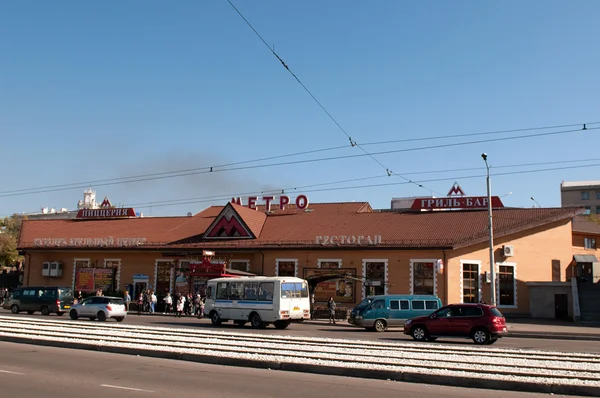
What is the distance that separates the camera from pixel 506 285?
136 ft

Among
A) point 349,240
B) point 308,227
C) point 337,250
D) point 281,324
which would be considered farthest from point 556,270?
point 281,324

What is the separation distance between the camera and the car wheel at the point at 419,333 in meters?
25.2

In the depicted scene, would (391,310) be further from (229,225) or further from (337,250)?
(229,225)

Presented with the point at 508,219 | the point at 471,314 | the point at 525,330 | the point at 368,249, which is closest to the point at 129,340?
the point at 471,314

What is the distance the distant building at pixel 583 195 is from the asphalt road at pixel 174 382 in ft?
352

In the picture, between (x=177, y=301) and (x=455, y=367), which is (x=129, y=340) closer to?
(x=455, y=367)

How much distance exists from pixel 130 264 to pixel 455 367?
4122cm

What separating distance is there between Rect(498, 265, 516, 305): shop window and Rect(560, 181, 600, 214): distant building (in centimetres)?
7574

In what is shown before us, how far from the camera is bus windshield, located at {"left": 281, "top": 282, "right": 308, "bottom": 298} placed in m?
31.3

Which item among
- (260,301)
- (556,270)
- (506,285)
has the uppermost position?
(556,270)

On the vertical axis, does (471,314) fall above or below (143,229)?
below

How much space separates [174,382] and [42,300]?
3191 centimetres

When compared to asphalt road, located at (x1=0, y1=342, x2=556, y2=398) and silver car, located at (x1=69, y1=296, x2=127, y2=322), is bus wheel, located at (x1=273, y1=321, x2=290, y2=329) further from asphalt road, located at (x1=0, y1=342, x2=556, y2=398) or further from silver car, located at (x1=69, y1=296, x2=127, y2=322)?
asphalt road, located at (x1=0, y1=342, x2=556, y2=398)

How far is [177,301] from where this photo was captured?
137 ft
